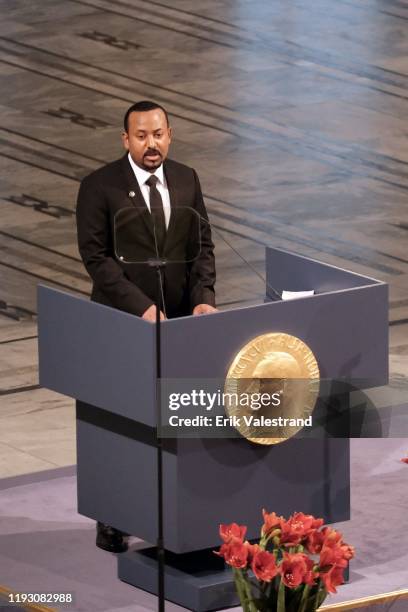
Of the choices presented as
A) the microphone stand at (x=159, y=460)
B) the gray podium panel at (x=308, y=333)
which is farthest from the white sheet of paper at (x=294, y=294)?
the microphone stand at (x=159, y=460)

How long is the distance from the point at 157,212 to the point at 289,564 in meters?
1.61

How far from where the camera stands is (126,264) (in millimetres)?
6270

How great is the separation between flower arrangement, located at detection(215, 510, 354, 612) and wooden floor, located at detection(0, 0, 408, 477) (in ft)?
8.58

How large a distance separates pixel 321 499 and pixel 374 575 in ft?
1.02

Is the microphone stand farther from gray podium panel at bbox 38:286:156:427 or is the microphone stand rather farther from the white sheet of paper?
the white sheet of paper

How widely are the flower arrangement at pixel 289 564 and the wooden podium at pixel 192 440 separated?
0.68 metres

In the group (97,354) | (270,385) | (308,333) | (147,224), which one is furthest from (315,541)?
(147,224)

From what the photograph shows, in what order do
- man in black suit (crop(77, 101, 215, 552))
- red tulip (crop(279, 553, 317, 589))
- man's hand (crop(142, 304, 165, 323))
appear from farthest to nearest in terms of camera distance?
man in black suit (crop(77, 101, 215, 552))
man's hand (crop(142, 304, 165, 323))
red tulip (crop(279, 553, 317, 589))

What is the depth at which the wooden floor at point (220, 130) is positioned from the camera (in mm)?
10484

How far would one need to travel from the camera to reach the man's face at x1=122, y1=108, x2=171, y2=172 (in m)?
6.04

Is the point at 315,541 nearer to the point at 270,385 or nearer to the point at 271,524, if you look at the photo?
the point at 271,524

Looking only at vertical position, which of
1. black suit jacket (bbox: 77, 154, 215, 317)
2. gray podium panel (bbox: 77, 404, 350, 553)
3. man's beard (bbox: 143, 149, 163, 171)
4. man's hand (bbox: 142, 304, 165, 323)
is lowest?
gray podium panel (bbox: 77, 404, 350, 553)

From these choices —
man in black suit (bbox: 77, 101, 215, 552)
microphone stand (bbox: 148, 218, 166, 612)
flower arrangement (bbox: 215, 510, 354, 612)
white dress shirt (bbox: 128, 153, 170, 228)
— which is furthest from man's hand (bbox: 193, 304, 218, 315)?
flower arrangement (bbox: 215, 510, 354, 612)

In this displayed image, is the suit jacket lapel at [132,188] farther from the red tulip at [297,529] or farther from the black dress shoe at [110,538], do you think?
the red tulip at [297,529]
